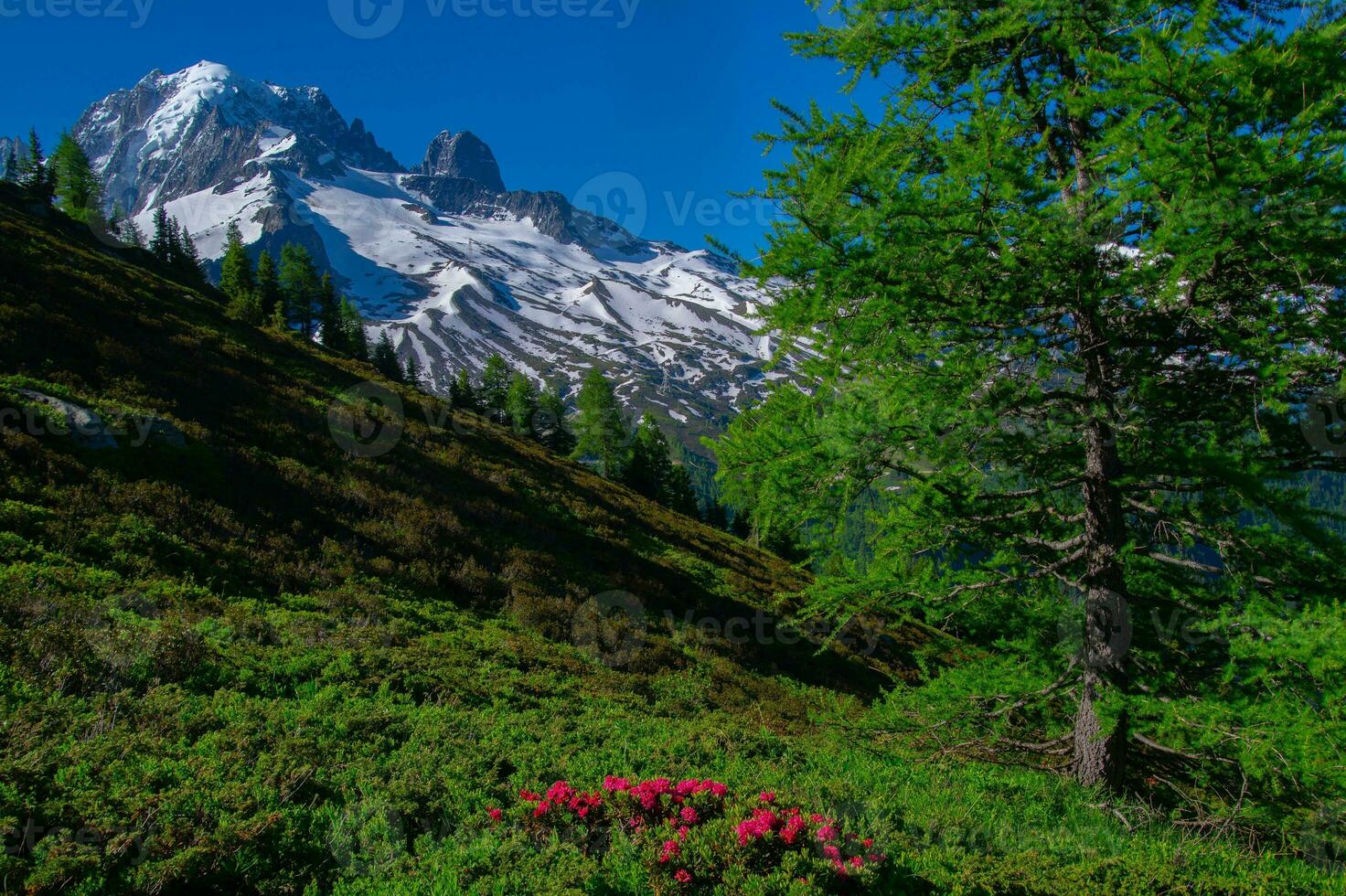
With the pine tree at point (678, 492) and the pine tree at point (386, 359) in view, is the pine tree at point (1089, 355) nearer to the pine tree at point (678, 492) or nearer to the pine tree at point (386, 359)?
the pine tree at point (678, 492)

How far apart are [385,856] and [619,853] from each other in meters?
1.63

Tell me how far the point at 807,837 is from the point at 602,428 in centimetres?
4215

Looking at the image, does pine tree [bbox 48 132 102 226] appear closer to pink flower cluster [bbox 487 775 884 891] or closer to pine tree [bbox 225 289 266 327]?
pine tree [bbox 225 289 266 327]

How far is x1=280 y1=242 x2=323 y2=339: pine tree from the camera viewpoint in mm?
56281

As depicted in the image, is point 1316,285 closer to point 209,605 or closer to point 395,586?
point 209,605

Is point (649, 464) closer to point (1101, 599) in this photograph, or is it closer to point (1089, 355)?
point (1101, 599)

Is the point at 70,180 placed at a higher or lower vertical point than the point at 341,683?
higher

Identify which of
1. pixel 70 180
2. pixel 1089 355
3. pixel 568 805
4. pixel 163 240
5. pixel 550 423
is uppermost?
pixel 70 180

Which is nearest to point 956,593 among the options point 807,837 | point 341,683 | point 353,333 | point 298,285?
point 807,837

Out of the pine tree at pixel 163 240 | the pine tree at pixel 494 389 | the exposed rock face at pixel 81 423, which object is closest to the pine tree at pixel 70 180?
the pine tree at pixel 163 240

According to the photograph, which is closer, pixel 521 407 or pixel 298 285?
pixel 521 407

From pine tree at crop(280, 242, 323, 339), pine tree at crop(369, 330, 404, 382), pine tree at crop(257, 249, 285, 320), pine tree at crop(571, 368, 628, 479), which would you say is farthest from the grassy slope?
A: pine tree at crop(280, 242, 323, 339)

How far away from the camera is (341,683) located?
772 centimetres

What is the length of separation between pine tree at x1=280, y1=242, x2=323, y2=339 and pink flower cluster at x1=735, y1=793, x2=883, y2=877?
63.1 metres
